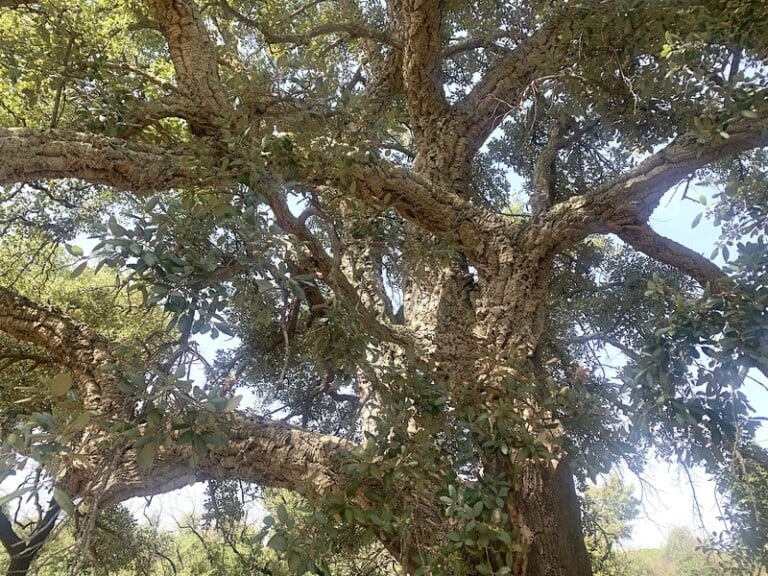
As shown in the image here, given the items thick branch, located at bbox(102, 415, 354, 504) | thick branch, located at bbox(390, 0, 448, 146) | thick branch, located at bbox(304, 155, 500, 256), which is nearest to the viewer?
thick branch, located at bbox(102, 415, 354, 504)

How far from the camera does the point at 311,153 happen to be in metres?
2.21

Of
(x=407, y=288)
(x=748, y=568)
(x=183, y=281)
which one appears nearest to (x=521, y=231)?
(x=407, y=288)

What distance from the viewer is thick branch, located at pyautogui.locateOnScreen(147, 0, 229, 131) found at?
8.14ft

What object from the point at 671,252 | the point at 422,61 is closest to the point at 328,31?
the point at 422,61

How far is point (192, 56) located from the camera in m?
2.52

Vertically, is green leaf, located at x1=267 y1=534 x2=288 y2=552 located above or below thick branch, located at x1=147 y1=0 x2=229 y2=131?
below

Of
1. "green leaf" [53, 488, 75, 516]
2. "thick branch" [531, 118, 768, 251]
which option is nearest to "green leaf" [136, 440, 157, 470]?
"green leaf" [53, 488, 75, 516]

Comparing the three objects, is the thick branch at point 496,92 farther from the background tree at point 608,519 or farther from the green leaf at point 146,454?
the green leaf at point 146,454

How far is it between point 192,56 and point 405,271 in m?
1.51

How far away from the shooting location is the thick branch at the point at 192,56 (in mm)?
2480

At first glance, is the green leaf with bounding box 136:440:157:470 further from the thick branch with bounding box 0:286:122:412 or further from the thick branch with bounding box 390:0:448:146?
the thick branch with bounding box 390:0:448:146

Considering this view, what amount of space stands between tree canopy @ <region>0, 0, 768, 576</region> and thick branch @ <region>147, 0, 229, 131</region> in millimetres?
10

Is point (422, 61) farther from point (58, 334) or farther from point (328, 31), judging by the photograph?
point (58, 334)

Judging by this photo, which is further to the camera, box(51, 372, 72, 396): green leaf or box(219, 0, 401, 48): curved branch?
box(219, 0, 401, 48): curved branch
